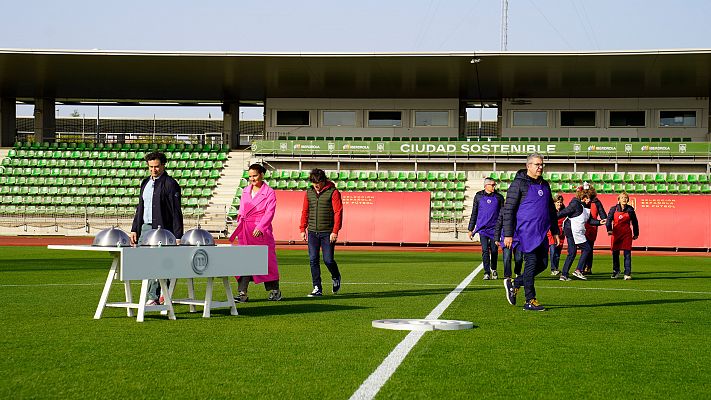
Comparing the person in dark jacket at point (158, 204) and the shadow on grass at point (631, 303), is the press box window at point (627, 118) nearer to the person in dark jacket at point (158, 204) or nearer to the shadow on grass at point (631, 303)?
the shadow on grass at point (631, 303)

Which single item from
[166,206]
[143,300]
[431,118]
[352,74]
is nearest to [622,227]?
[166,206]

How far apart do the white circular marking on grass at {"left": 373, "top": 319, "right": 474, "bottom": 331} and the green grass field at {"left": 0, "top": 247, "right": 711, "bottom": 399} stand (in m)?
0.21

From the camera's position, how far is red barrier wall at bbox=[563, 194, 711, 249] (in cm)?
3578

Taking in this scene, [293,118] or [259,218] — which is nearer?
[259,218]

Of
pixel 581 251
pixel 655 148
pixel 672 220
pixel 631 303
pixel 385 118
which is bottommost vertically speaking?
pixel 631 303

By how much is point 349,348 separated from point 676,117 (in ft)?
157

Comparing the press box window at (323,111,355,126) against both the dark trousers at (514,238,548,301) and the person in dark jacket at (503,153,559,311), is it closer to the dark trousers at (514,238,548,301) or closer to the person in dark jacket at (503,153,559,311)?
the person in dark jacket at (503,153,559,311)

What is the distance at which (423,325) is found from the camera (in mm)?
9945

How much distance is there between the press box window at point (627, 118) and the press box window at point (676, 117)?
930mm

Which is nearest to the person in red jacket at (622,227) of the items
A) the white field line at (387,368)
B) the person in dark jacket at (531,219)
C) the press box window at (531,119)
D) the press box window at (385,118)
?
the person in dark jacket at (531,219)

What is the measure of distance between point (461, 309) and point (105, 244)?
14.5 ft

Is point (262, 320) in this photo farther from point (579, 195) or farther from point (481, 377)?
point (579, 195)

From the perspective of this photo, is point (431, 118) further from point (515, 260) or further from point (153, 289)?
point (153, 289)

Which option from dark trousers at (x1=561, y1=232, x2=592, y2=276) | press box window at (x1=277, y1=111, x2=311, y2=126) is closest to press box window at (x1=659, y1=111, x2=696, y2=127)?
press box window at (x1=277, y1=111, x2=311, y2=126)
